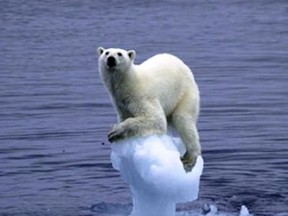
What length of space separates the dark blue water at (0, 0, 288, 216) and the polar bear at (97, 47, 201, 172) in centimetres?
204

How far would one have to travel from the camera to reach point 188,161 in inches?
464

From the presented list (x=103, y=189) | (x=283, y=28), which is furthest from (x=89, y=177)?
(x=283, y=28)

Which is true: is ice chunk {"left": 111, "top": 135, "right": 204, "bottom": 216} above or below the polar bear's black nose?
below

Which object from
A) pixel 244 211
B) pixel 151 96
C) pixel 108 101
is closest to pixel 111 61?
pixel 151 96

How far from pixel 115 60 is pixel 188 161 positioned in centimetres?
124

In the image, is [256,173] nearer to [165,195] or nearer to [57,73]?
[165,195]

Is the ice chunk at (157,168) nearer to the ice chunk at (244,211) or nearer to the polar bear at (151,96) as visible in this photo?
the polar bear at (151,96)

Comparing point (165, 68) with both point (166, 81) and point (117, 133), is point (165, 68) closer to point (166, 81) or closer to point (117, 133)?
point (166, 81)

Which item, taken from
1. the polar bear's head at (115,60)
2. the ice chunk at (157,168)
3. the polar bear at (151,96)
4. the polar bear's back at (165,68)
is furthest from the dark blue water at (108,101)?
the polar bear's head at (115,60)

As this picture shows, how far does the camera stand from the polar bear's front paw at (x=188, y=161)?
11.7 metres

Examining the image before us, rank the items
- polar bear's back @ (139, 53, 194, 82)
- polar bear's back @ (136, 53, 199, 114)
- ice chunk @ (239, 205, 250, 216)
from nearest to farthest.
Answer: polar bear's back @ (136, 53, 199, 114)
polar bear's back @ (139, 53, 194, 82)
ice chunk @ (239, 205, 250, 216)

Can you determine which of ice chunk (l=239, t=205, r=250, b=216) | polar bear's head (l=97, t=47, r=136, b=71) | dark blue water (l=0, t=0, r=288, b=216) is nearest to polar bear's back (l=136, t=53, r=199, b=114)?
polar bear's head (l=97, t=47, r=136, b=71)

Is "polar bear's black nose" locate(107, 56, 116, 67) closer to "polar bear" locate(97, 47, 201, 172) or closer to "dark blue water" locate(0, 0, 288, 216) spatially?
"polar bear" locate(97, 47, 201, 172)

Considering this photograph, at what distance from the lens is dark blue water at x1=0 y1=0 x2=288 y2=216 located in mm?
14516
